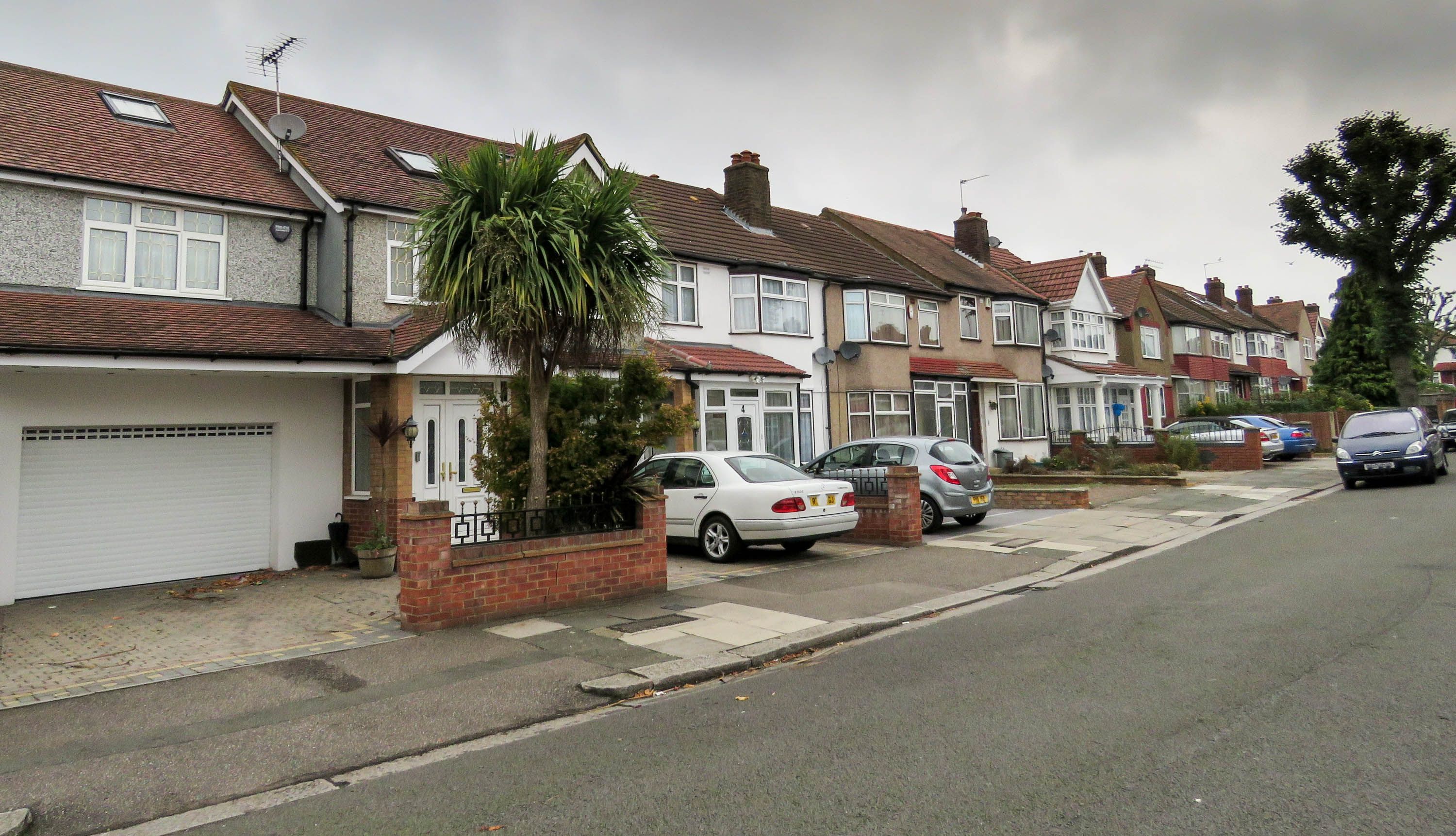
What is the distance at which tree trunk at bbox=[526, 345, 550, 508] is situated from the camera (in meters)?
9.22

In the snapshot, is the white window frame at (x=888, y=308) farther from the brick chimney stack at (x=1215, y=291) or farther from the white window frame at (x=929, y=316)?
the brick chimney stack at (x=1215, y=291)

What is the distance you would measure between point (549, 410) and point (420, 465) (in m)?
Result: 4.23

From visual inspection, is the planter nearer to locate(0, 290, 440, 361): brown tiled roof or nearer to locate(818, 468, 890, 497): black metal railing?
locate(0, 290, 440, 361): brown tiled roof

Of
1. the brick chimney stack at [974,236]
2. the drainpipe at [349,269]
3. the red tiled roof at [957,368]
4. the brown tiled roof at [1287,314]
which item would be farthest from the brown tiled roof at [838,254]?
the brown tiled roof at [1287,314]

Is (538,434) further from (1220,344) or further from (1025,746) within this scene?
(1220,344)

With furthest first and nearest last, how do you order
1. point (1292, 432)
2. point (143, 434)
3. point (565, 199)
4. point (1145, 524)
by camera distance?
point (1292, 432) < point (1145, 524) < point (143, 434) < point (565, 199)

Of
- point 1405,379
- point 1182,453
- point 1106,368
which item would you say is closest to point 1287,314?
point 1405,379

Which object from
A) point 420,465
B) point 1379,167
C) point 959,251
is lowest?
point 420,465

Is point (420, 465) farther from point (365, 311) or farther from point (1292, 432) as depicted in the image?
point (1292, 432)

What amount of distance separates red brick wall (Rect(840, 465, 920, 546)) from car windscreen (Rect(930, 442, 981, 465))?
1337 mm

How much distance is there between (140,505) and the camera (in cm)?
1174

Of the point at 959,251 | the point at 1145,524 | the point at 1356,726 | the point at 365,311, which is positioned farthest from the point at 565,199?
the point at 959,251

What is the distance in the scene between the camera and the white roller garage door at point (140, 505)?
11.0m

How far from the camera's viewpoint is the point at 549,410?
31.8ft
